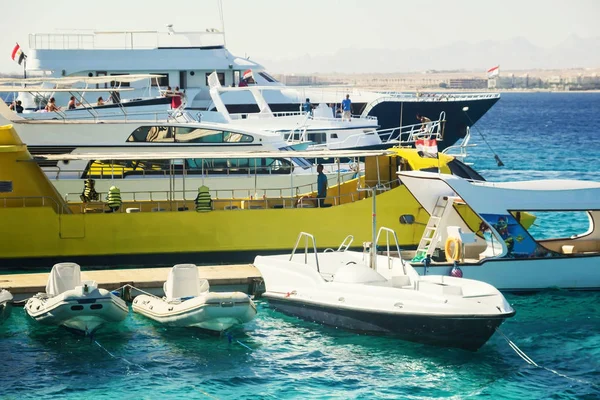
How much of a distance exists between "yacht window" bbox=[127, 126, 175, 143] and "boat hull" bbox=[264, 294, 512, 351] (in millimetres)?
13229

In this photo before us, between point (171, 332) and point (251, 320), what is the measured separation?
163cm

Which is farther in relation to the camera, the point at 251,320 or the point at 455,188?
the point at 455,188

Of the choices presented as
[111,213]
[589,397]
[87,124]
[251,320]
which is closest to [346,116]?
[87,124]

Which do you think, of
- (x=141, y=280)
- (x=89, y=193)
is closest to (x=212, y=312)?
(x=141, y=280)

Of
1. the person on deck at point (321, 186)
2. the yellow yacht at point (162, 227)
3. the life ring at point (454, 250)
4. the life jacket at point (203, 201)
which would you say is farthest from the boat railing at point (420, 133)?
the life jacket at point (203, 201)

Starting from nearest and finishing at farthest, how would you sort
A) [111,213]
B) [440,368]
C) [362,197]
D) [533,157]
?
[440,368] → [111,213] → [362,197] → [533,157]

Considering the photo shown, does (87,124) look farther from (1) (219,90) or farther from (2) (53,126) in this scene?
(1) (219,90)

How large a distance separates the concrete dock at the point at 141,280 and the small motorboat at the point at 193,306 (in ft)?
4.71

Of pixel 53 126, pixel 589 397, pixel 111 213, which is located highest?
pixel 53 126

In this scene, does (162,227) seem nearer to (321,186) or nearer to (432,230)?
(321,186)

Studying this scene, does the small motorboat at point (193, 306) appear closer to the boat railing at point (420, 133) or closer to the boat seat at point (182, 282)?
the boat seat at point (182, 282)

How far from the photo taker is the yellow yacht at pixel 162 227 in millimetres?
27219

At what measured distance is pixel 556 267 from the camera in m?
24.9

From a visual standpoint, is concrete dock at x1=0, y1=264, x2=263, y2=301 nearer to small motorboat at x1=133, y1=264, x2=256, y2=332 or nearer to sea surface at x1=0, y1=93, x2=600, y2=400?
sea surface at x1=0, y1=93, x2=600, y2=400
